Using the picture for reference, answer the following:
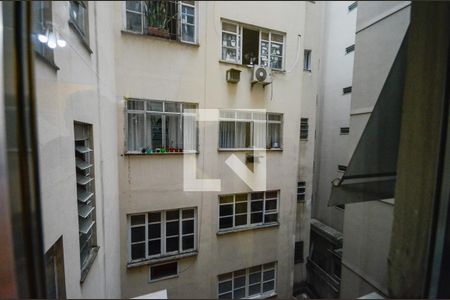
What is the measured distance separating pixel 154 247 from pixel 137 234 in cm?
12

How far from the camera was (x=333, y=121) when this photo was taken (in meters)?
0.90

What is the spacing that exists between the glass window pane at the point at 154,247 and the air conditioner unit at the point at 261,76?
979mm

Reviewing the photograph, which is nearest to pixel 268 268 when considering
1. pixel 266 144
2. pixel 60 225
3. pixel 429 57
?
pixel 266 144

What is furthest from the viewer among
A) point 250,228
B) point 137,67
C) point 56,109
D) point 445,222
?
point 250,228

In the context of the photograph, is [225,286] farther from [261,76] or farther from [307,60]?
[307,60]

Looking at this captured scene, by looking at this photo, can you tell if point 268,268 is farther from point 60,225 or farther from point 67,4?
point 67,4

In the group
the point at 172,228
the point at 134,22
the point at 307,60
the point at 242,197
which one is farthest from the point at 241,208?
the point at 134,22

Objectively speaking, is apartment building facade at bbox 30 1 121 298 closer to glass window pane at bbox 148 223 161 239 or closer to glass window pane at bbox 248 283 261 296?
glass window pane at bbox 148 223 161 239

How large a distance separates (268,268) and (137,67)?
132 centimetres

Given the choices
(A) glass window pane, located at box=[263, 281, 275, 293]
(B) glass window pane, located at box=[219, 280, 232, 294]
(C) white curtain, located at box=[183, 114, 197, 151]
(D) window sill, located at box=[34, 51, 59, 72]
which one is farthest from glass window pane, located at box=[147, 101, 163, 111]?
(A) glass window pane, located at box=[263, 281, 275, 293]

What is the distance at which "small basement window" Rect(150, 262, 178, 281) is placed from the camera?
97 cm

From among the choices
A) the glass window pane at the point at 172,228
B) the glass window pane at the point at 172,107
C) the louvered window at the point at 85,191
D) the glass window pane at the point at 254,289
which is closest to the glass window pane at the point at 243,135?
the glass window pane at the point at 172,107

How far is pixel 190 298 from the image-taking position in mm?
1000

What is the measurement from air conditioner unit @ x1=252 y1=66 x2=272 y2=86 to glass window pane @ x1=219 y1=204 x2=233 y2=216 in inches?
26.1
